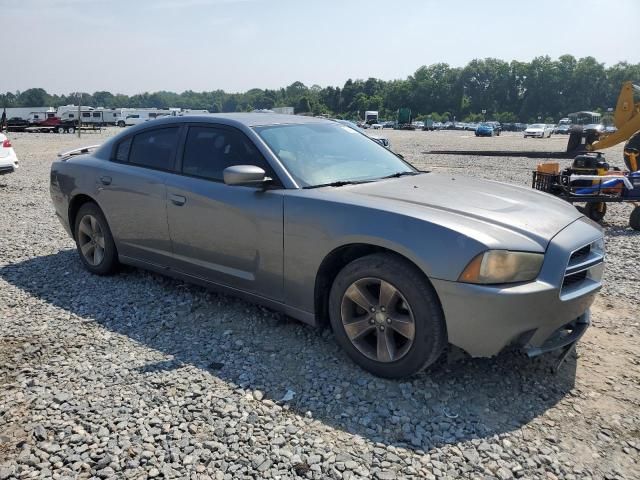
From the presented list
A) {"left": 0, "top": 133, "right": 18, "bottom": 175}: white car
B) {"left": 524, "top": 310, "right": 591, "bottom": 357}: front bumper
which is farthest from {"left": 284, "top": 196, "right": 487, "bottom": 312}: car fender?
{"left": 0, "top": 133, "right": 18, "bottom": 175}: white car

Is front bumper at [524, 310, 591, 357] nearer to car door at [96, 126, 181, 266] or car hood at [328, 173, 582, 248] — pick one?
car hood at [328, 173, 582, 248]

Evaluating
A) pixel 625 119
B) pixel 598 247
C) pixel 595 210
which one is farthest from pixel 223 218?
pixel 625 119

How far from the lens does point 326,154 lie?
164 inches

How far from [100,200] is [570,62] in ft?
450

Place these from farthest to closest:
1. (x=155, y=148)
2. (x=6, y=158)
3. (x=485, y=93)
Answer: (x=485, y=93) → (x=6, y=158) → (x=155, y=148)

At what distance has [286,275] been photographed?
3680mm

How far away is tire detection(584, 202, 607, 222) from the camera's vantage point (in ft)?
28.3

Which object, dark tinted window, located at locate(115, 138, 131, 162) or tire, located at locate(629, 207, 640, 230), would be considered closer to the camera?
dark tinted window, located at locate(115, 138, 131, 162)

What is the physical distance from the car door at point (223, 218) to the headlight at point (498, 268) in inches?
53.0

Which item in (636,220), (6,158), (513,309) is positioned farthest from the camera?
(6,158)

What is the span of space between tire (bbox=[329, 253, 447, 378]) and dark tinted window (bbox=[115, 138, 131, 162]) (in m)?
2.71

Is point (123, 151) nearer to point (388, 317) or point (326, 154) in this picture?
point (326, 154)

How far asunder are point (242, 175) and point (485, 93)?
139m

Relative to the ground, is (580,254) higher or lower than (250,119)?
lower
